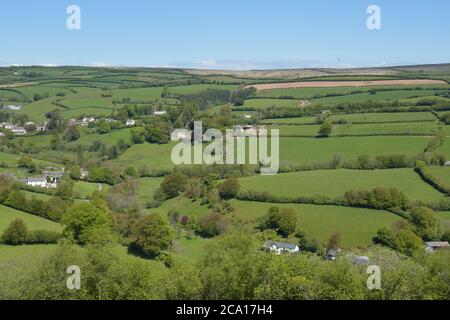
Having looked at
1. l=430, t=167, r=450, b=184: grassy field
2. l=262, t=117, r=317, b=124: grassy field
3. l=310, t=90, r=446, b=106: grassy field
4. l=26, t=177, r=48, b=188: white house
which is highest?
l=310, t=90, r=446, b=106: grassy field

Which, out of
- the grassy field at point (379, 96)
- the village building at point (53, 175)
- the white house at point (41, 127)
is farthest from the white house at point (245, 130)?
the white house at point (41, 127)

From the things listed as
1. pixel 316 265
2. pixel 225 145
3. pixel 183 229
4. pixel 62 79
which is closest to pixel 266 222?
pixel 183 229

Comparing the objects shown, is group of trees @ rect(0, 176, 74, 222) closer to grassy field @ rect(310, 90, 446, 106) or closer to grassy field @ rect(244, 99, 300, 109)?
grassy field @ rect(244, 99, 300, 109)

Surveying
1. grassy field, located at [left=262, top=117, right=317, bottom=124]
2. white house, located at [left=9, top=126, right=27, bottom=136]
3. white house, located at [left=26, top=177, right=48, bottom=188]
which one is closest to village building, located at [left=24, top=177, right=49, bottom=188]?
white house, located at [left=26, top=177, right=48, bottom=188]

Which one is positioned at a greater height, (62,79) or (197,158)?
(62,79)

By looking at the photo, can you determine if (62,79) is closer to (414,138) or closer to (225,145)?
(225,145)
